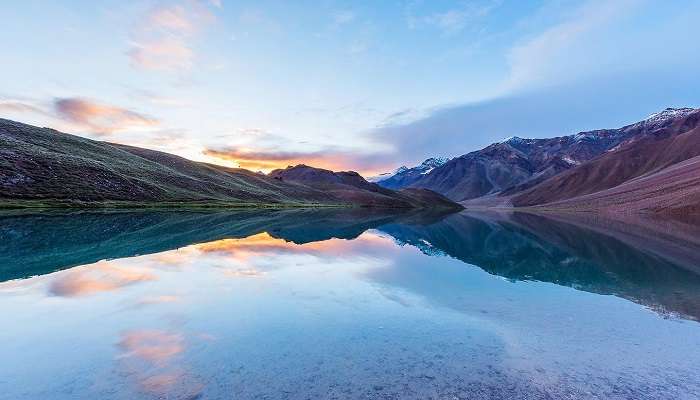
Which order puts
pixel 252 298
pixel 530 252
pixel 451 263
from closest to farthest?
pixel 252 298, pixel 451 263, pixel 530 252

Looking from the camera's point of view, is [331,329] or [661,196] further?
[661,196]

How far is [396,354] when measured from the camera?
13.2 meters

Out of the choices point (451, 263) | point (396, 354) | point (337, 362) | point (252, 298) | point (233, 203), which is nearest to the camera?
point (337, 362)

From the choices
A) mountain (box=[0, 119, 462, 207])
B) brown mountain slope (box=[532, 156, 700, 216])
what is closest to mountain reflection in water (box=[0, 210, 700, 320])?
mountain (box=[0, 119, 462, 207])

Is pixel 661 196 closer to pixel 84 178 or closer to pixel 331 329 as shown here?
pixel 331 329

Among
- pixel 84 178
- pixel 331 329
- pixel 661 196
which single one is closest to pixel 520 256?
pixel 331 329

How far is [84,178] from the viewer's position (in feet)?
301

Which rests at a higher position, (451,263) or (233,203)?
(233,203)

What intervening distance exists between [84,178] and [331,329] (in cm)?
9843

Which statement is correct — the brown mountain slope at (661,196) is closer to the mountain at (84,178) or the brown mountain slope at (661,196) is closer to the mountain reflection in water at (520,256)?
the mountain reflection in water at (520,256)

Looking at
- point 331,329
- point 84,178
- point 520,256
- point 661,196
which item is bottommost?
point 661,196

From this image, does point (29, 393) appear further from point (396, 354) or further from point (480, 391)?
point (480, 391)

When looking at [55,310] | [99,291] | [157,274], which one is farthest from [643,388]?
[157,274]

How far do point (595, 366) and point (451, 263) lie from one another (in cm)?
2376
